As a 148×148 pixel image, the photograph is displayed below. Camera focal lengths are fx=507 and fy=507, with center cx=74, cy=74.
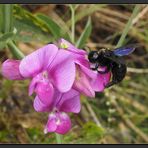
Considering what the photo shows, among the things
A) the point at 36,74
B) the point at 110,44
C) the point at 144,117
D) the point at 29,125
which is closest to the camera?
the point at 36,74

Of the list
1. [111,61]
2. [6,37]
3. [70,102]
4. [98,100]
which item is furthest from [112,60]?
[98,100]

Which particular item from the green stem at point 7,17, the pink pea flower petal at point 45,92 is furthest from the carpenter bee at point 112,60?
the green stem at point 7,17

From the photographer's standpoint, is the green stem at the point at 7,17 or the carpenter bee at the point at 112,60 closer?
the carpenter bee at the point at 112,60

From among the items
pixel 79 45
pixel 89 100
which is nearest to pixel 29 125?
pixel 89 100

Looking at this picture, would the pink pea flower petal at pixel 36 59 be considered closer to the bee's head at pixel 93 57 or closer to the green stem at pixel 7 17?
the bee's head at pixel 93 57

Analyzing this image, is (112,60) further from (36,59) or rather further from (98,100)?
(98,100)

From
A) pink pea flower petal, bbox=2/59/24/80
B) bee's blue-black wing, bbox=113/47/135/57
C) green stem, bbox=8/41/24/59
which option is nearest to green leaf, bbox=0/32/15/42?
green stem, bbox=8/41/24/59

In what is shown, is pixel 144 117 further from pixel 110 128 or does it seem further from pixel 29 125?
pixel 29 125
